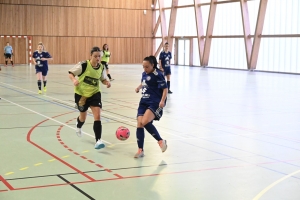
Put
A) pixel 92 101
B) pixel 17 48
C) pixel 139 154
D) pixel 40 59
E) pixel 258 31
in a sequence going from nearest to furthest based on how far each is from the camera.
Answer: pixel 139 154 < pixel 92 101 < pixel 40 59 < pixel 258 31 < pixel 17 48

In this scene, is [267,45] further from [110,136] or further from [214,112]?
[110,136]

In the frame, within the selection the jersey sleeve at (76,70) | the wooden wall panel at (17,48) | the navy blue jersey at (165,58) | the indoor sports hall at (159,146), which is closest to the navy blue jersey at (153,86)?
the indoor sports hall at (159,146)

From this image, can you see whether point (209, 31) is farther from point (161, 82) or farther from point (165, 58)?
point (161, 82)

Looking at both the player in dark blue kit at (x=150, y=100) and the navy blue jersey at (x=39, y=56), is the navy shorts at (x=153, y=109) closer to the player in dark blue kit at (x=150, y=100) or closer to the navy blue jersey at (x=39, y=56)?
the player in dark blue kit at (x=150, y=100)

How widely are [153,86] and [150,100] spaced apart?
263 millimetres

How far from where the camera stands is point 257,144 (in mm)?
9891

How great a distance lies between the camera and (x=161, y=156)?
875 centimetres

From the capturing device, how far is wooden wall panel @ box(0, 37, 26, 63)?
47031mm

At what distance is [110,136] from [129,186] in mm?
3984

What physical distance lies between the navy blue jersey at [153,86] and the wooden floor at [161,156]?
1019 mm

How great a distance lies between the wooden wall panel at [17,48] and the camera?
4703 cm

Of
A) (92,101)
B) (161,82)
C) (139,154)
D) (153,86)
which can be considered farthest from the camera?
(92,101)

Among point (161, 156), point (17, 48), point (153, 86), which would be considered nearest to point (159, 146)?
point (161, 156)

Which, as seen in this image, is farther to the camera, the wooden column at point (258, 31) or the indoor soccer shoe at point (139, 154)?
the wooden column at point (258, 31)
